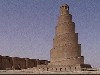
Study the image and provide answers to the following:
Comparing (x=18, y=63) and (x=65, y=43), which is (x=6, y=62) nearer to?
(x=18, y=63)

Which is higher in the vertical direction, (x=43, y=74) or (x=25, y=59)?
(x=25, y=59)

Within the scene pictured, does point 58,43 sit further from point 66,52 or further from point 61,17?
point 61,17

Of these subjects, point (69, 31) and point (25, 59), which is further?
point (25, 59)

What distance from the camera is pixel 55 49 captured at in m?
46.0

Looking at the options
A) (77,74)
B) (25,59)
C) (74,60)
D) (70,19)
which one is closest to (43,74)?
(77,74)

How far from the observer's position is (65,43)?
147 ft

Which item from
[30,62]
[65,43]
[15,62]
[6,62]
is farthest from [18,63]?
[65,43]

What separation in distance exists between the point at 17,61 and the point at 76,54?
13669 mm

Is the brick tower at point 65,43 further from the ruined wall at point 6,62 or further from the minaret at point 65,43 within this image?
the ruined wall at point 6,62

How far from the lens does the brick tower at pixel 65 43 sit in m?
43.9

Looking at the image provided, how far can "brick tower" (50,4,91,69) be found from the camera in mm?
43906

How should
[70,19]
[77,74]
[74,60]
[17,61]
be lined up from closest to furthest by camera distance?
1. [77,74]
2. [74,60]
3. [70,19]
4. [17,61]

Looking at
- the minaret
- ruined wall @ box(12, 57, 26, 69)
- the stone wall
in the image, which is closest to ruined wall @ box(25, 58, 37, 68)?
the stone wall

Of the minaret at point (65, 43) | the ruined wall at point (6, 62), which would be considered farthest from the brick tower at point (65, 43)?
the ruined wall at point (6, 62)
